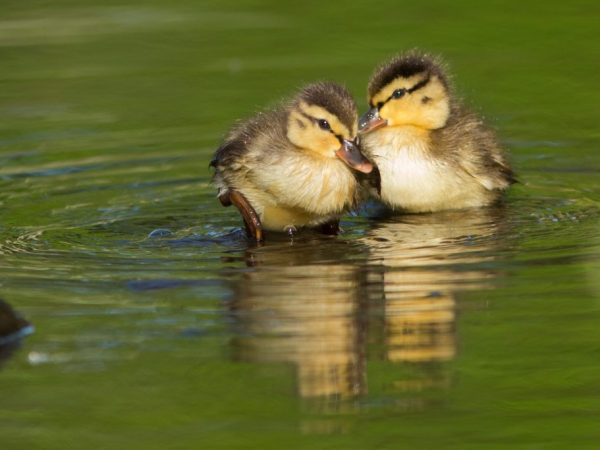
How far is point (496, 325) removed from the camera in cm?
527

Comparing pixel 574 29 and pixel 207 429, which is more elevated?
pixel 574 29

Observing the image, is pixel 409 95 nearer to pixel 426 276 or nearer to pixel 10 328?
pixel 426 276

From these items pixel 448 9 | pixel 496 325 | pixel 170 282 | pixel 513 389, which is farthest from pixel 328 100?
pixel 448 9

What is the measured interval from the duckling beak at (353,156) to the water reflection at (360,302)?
387mm

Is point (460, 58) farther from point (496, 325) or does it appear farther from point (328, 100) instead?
point (496, 325)

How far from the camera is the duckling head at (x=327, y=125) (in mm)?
6840

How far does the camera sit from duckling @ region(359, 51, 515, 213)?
7801 millimetres

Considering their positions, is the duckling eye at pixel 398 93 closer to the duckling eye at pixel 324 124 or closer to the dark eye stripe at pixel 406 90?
the dark eye stripe at pixel 406 90

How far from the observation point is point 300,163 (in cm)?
693

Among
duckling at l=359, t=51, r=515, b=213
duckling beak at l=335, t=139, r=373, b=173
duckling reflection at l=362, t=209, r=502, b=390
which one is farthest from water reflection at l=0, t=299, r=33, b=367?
duckling at l=359, t=51, r=515, b=213

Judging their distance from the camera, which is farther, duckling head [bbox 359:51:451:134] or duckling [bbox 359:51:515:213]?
duckling head [bbox 359:51:451:134]

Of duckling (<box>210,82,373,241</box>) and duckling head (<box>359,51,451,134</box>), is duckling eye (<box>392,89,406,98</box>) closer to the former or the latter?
duckling head (<box>359,51,451,134</box>)

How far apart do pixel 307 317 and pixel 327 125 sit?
5.44 feet

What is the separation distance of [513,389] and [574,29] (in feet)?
24.3
